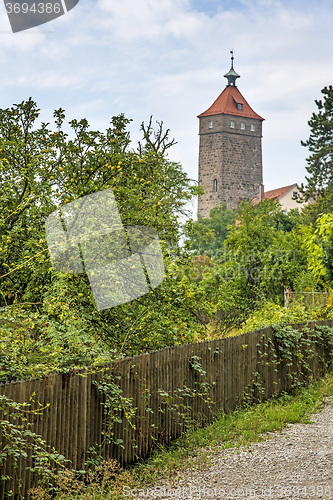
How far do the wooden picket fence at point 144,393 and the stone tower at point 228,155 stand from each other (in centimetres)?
5618

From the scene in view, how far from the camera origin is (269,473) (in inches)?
237

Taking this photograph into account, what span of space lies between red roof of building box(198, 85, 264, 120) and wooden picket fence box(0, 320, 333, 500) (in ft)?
205

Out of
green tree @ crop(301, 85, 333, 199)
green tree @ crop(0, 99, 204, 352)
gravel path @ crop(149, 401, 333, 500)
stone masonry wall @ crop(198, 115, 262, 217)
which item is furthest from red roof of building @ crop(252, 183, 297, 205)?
gravel path @ crop(149, 401, 333, 500)

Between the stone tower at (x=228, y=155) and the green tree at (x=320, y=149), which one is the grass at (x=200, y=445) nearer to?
the green tree at (x=320, y=149)

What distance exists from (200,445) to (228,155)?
61080 mm

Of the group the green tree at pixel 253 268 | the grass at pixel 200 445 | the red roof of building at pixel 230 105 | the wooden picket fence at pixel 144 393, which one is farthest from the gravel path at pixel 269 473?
the red roof of building at pixel 230 105

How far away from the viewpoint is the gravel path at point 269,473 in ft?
18.0

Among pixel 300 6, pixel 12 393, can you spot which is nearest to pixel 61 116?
pixel 300 6

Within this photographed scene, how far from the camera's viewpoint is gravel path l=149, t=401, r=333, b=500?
18.0 feet

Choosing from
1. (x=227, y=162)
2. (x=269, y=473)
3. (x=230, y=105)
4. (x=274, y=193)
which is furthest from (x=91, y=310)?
(x=230, y=105)

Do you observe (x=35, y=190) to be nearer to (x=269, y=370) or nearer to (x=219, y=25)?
(x=269, y=370)

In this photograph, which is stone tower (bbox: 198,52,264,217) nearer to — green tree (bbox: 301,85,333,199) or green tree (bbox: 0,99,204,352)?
green tree (bbox: 301,85,333,199)

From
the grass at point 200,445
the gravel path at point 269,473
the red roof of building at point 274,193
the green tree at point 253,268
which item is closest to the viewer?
the grass at point 200,445

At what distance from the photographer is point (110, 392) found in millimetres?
6121
